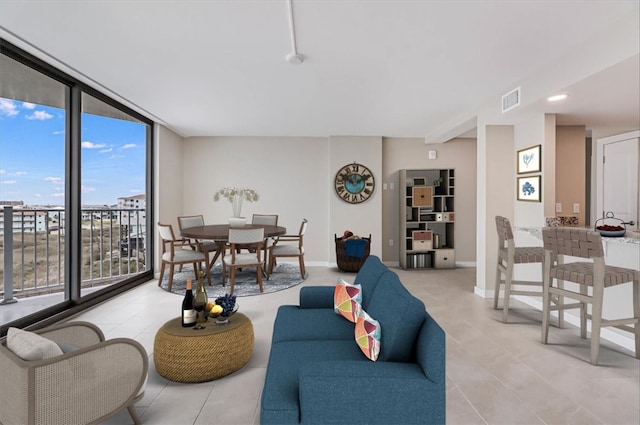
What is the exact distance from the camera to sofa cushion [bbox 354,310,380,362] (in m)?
1.49

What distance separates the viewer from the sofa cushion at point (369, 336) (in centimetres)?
149

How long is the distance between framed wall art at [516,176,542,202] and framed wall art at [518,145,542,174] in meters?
0.10

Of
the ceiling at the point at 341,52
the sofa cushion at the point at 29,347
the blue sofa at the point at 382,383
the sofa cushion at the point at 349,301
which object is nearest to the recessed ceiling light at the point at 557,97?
the ceiling at the point at 341,52

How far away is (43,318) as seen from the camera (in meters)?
3.08

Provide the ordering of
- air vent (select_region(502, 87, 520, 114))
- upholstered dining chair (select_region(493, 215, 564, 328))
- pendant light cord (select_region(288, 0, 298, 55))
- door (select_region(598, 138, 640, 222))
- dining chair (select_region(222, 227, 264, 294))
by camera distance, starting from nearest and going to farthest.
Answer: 1. pendant light cord (select_region(288, 0, 298, 55))
2. upholstered dining chair (select_region(493, 215, 564, 328))
3. air vent (select_region(502, 87, 520, 114))
4. dining chair (select_region(222, 227, 264, 294))
5. door (select_region(598, 138, 640, 222))

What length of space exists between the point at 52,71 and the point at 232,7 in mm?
2238

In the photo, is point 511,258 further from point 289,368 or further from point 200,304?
point 200,304

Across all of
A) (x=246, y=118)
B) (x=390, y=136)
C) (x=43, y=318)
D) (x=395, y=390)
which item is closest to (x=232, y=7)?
(x=395, y=390)

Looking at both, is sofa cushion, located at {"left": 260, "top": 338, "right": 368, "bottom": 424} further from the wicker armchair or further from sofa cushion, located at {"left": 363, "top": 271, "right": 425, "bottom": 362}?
the wicker armchair

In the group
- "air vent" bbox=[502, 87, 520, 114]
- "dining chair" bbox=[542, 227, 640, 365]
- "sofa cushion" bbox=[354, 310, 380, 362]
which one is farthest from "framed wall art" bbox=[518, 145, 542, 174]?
"sofa cushion" bbox=[354, 310, 380, 362]

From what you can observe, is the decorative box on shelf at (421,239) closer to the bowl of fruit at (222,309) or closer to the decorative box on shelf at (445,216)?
the decorative box on shelf at (445,216)

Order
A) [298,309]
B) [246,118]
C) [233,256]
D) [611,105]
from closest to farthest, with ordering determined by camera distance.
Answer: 1. [298,309]
2. [611,105]
3. [233,256]
4. [246,118]

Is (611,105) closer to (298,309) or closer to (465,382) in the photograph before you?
(465,382)

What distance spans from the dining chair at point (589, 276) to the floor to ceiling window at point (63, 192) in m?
4.72
